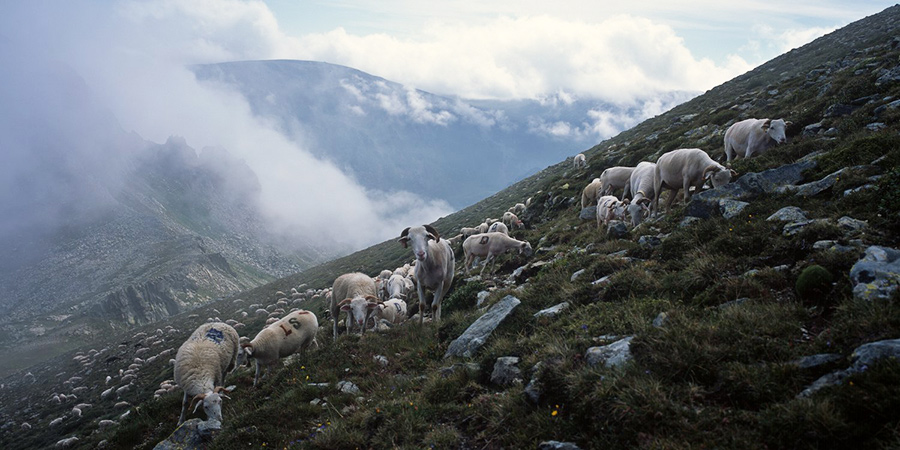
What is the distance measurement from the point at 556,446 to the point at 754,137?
15257 millimetres

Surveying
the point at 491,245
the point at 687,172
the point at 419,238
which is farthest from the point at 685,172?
the point at 419,238

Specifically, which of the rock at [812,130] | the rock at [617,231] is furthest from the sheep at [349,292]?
the rock at [812,130]

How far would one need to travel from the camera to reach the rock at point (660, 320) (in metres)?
5.53

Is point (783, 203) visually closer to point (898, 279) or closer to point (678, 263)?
point (678, 263)

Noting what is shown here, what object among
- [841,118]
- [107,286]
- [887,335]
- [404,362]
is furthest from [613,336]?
[107,286]

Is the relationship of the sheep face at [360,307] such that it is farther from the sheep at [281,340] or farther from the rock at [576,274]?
the rock at [576,274]

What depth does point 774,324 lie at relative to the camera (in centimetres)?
471

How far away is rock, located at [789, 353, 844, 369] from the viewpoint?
3.95 metres

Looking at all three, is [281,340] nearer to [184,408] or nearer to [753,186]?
[184,408]

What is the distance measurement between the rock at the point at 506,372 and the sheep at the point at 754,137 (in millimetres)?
12370

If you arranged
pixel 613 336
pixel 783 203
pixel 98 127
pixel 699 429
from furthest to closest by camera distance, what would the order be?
pixel 98 127 → pixel 783 203 → pixel 613 336 → pixel 699 429

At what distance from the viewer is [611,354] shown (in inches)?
207

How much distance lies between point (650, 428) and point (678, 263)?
455 cm

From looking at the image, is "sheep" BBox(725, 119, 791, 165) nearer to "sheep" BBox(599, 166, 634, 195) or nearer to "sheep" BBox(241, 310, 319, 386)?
"sheep" BBox(599, 166, 634, 195)
